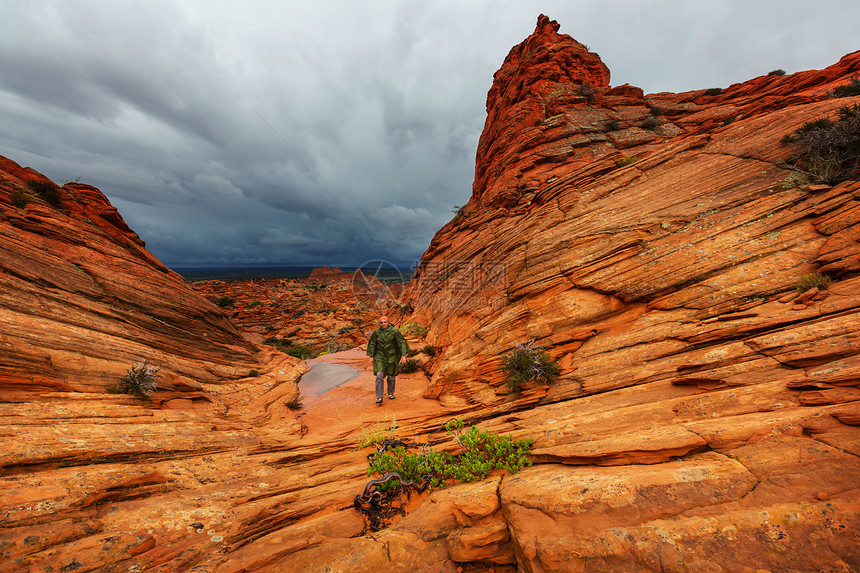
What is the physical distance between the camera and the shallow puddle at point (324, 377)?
1281 cm

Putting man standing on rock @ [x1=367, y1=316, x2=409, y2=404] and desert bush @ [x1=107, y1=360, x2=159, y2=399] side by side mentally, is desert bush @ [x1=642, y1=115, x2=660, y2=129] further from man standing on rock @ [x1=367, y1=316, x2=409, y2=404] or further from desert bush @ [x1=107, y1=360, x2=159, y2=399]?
desert bush @ [x1=107, y1=360, x2=159, y2=399]

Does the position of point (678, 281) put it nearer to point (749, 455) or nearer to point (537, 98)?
point (749, 455)

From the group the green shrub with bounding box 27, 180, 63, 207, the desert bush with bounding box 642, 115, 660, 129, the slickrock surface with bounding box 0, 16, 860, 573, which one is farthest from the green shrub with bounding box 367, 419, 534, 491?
the desert bush with bounding box 642, 115, 660, 129

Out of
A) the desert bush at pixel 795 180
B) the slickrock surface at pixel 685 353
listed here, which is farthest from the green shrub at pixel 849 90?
the desert bush at pixel 795 180

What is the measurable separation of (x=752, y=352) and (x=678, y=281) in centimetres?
277

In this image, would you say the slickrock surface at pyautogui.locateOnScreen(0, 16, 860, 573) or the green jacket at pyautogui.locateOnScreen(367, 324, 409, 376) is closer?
the slickrock surface at pyautogui.locateOnScreen(0, 16, 860, 573)

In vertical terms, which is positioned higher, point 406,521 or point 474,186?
point 474,186

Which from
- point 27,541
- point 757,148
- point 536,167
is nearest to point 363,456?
point 27,541

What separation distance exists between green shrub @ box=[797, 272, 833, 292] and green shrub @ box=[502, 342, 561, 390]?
5.00 metres

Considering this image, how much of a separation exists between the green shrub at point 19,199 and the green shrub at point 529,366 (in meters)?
21.0

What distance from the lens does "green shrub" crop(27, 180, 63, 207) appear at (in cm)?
1390

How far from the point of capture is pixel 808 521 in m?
2.45

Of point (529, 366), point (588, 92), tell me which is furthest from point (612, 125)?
point (529, 366)

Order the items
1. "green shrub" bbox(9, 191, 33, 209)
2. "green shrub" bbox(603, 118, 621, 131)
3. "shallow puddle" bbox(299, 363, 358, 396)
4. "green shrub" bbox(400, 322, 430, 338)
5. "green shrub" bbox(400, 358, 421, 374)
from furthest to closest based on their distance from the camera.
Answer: "green shrub" bbox(400, 322, 430, 338), "green shrub" bbox(603, 118, 621, 131), "green shrub" bbox(400, 358, 421, 374), "shallow puddle" bbox(299, 363, 358, 396), "green shrub" bbox(9, 191, 33, 209)
